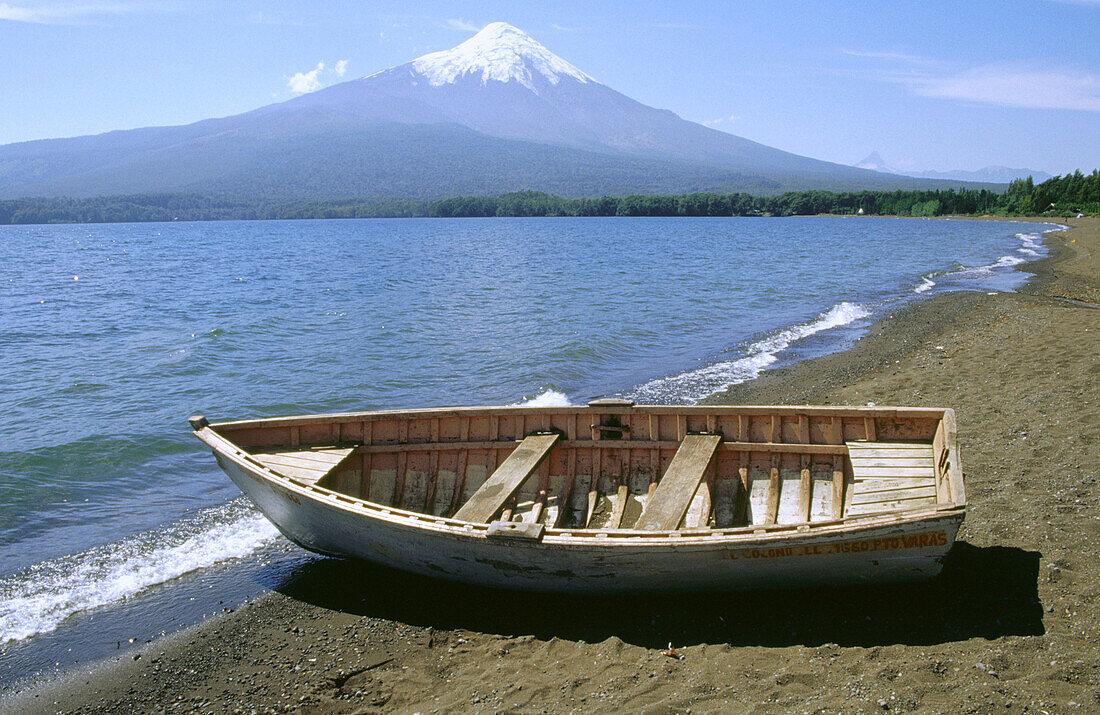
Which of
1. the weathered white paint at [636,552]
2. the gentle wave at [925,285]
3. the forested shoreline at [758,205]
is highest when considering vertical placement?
the forested shoreline at [758,205]

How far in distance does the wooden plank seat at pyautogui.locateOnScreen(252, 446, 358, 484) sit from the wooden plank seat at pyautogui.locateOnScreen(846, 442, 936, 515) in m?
5.80

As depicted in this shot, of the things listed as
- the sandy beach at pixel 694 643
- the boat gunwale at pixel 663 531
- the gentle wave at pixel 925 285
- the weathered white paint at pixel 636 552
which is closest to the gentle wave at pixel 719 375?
the sandy beach at pixel 694 643

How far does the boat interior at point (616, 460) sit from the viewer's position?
795 cm

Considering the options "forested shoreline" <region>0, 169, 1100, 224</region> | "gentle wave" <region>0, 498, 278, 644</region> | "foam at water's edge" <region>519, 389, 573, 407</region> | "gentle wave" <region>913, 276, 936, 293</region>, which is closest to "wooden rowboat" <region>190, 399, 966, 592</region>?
"gentle wave" <region>0, 498, 278, 644</region>

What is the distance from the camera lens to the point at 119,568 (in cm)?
935

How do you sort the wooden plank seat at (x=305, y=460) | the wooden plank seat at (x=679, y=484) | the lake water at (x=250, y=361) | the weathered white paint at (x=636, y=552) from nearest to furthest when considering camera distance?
the weathered white paint at (x=636, y=552), the wooden plank seat at (x=679, y=484), the wooden plank seat at (x=305, y=460), the lake water at (x=250, y=361)

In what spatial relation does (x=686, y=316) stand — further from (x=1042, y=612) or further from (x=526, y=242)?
(x=526, y=242)

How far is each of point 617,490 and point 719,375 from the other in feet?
32.5

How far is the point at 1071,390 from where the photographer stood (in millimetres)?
11695

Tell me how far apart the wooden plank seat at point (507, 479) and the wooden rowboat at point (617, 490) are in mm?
24

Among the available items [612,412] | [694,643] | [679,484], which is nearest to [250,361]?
[612,412]

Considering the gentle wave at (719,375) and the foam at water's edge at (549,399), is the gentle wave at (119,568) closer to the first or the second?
the foam at water's edge at (549,399)

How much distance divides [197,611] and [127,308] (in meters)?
30.9

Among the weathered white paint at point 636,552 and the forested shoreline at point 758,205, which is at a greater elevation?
the forested shoreline at point 758,205
